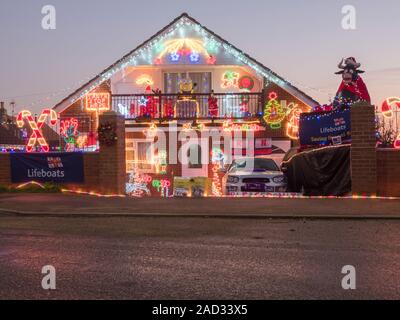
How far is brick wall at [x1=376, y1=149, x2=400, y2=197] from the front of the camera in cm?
1596

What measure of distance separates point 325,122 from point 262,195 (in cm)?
315

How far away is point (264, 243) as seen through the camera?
920cm

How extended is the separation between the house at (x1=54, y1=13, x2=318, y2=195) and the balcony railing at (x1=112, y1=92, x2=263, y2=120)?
42 mm

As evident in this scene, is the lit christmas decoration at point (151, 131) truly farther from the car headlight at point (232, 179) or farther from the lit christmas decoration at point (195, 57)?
the car headlight at point (232, 179)

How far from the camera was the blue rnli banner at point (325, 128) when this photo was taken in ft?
55.1

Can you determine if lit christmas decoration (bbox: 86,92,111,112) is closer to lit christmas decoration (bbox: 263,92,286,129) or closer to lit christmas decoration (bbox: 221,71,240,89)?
lit christmas decoration (bbox: 221,71,240,89)

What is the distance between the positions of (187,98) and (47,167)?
741 centimetres

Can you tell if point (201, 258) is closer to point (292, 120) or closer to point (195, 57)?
point (292, 120)

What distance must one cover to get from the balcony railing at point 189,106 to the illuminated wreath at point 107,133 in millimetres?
5674

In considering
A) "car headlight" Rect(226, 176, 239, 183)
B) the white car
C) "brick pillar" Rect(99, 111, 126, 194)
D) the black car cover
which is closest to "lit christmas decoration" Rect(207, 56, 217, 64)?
"brick pillar" Rect(99, 111, 126, 194)

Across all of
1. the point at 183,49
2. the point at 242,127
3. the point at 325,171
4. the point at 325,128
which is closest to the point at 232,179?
the point at 325,171

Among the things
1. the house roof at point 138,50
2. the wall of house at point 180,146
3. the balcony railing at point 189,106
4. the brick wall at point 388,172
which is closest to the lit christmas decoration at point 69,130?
the house roof at point 138,50

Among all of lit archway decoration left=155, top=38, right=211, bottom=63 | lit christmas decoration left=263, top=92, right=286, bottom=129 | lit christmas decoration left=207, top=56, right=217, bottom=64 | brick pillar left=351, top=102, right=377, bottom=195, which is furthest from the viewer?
lit archway decoration left=155, top=38, right=211, bottom=63
